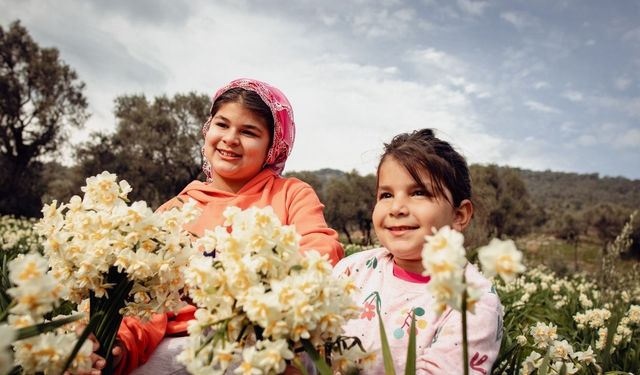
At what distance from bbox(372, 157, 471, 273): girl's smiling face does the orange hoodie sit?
40cm

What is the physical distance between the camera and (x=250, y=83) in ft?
10.2

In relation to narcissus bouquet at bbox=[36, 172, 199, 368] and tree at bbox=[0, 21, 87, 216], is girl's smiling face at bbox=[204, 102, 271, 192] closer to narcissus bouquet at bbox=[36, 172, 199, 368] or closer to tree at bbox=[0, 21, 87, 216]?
narcissus bouquet at bbox=[36, 172, 199, 368]

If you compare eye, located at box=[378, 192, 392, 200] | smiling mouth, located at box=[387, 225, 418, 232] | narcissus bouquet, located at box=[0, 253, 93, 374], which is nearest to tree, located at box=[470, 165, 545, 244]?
eye, located at box=[378, 192, 392, 200]

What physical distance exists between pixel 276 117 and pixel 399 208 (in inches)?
52.7

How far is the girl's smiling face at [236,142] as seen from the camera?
2.89m

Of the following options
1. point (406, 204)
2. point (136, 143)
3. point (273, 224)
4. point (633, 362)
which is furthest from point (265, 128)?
point (136, 143)

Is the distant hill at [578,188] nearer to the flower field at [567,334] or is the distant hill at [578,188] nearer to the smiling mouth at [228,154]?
the flower field at [567,334]

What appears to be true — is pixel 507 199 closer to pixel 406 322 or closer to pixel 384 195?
pixel 384 195

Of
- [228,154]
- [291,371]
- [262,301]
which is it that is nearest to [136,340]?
[291,371]

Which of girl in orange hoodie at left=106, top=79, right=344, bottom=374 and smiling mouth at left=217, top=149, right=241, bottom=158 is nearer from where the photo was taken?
girl in orange hoodie at left=106, top=79, right=344, bottom=374

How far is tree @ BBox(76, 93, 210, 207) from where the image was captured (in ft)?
99.0

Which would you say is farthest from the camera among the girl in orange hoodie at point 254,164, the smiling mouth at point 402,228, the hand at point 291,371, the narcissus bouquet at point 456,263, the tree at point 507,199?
the tree at point 507,199

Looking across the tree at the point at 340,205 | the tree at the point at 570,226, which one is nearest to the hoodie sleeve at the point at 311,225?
the tree at the point at 340,205

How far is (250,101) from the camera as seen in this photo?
297cm
